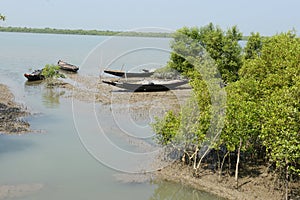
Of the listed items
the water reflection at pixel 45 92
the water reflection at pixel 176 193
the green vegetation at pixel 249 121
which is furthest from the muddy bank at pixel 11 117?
the water reflection at pixel 176 193

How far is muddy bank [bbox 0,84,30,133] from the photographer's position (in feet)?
63.0

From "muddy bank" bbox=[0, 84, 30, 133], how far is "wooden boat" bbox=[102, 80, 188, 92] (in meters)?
9.59

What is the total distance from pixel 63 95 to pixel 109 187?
1942cm

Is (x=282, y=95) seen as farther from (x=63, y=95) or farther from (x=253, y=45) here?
(x=63, y=95)

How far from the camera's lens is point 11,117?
70.1 feet

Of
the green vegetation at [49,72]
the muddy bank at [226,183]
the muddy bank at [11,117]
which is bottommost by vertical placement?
the muddy bank at [226,183]

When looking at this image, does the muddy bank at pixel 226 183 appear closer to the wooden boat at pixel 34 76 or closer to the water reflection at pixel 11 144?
the water reflection at pixel 11 144

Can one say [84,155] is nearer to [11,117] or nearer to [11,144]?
[11,144]

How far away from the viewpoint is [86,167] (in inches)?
606

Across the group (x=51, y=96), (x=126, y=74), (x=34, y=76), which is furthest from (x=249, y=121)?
(x=34, y=76)

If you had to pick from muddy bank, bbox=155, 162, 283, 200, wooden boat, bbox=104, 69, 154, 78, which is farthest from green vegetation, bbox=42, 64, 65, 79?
muddy bank, bbox=155, 162, 283, 200

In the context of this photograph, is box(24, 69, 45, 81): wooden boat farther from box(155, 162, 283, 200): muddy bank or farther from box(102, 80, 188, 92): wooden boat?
box(155, 162, 283, 200): muddy bank

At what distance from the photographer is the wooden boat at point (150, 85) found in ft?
Result: 105

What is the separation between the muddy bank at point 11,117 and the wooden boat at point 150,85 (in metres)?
9.59
